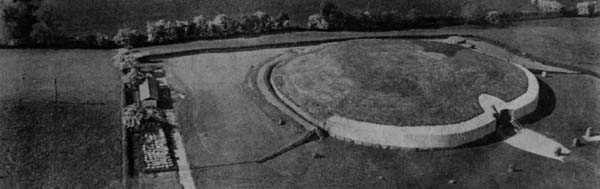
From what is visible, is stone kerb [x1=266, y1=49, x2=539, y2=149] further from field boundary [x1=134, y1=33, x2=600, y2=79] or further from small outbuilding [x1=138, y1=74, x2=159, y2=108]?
field boundary [x1=134, y1=33, x2=600, y2=79]

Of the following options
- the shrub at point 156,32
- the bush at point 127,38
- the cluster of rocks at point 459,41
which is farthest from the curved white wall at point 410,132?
the bush at point 127,38

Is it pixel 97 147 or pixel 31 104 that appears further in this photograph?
pixel 31 104

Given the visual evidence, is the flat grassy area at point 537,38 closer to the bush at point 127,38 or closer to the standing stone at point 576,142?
the bush at point 127,38

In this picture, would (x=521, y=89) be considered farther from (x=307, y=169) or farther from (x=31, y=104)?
(x=31, y=104)

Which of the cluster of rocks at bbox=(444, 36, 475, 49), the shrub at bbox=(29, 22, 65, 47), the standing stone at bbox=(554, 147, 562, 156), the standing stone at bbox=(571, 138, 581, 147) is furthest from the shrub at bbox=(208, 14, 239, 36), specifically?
the standing stone at bbox=(571, 138, 581, 147)

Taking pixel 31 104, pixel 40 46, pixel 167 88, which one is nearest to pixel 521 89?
pixel 167 88
